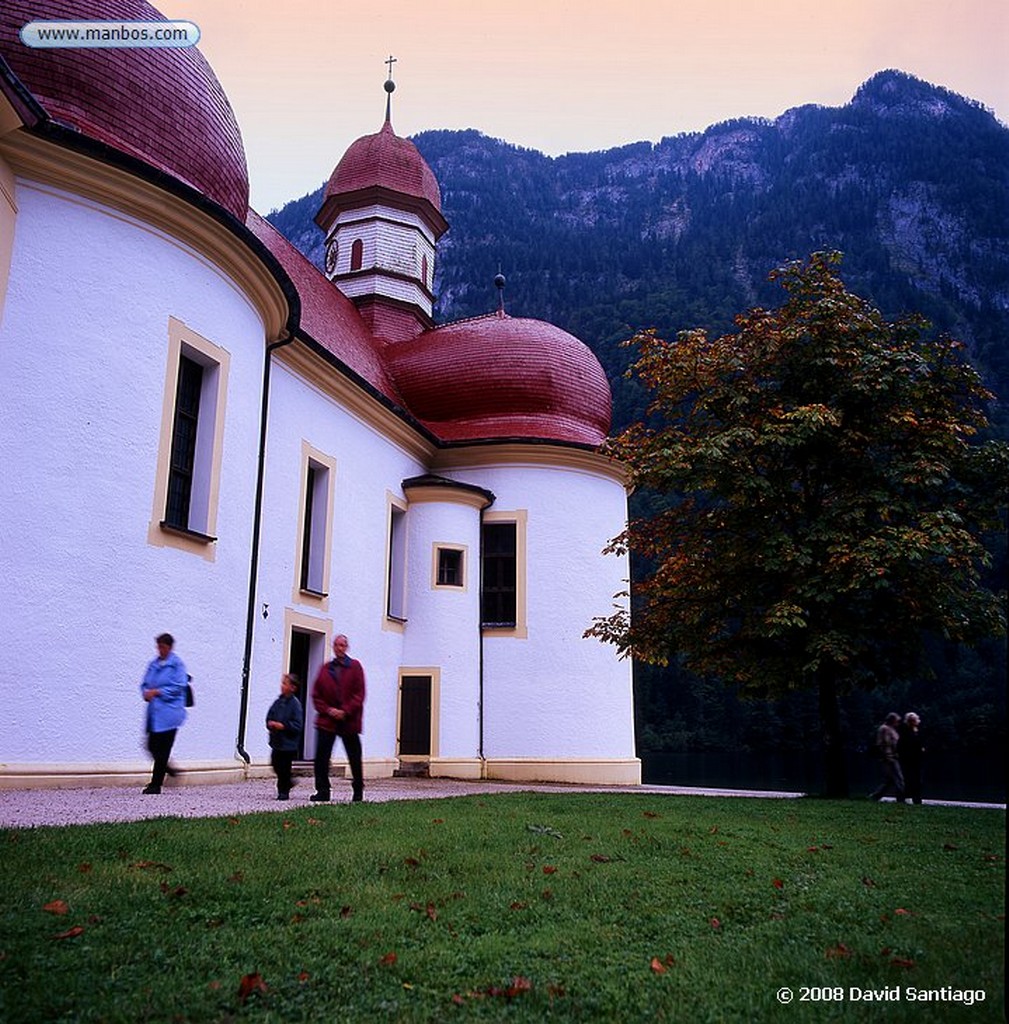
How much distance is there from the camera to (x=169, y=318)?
11.9m

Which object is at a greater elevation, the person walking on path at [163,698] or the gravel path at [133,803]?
the person walking on path at [163,698]

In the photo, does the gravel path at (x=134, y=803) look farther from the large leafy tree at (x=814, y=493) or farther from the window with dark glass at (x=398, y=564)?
the window with dark glass at (x=398, y=564)

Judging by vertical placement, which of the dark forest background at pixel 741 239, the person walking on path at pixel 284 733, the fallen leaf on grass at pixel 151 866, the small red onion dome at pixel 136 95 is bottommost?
the fallen leaf on grass at pixel 151 866

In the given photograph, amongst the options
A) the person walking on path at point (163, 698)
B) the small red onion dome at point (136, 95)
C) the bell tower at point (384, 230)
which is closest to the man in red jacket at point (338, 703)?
the person walking on path at point (163, 698)

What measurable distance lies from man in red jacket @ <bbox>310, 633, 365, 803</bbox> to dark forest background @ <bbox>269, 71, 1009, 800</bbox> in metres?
33.4

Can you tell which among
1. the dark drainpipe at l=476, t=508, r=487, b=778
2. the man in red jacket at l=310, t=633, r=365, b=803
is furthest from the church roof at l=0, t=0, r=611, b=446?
the man in red jacket at l=310, t=633, r=365, b=803

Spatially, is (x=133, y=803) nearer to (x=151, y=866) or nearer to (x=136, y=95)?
(x=151, y=866)

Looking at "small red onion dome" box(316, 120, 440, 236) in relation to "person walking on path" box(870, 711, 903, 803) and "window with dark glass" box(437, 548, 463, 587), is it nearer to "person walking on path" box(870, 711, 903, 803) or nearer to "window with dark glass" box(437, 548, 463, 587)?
"window with dark glass" box(437, 548, 463, 587)

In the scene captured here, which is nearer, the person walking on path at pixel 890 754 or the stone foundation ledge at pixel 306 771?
the stone foundation ledge at pixel 306 771

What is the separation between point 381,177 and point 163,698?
69.5 ft

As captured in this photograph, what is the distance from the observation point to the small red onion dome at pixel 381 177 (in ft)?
89.1

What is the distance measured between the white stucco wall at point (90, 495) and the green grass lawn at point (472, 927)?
430 centimetres

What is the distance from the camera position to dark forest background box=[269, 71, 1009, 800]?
74.4 metres

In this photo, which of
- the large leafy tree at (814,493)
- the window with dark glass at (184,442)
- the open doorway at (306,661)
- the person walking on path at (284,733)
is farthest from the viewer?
the open doorway at (306,661)
